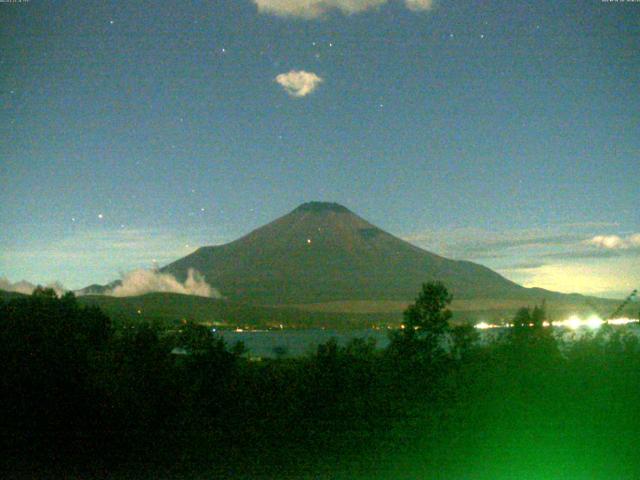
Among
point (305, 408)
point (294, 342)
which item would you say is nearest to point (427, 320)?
point (305, 408)

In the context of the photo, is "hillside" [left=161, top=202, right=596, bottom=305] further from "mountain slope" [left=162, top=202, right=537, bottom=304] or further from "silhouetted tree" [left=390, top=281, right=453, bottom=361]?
"silhouetted tree" [left=390, top=281, right=453, bottom=361]

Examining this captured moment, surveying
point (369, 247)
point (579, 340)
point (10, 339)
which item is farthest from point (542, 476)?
point (369, 247)

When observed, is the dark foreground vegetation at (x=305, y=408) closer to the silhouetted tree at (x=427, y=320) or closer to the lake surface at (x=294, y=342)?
the lake surface at (x=294, y=342)

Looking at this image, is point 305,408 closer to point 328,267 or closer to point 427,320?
point 427,320

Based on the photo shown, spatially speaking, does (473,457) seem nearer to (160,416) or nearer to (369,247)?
(160,416)

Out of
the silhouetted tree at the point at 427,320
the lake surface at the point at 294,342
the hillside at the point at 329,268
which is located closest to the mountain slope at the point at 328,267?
the hillside at the point at 329,268
